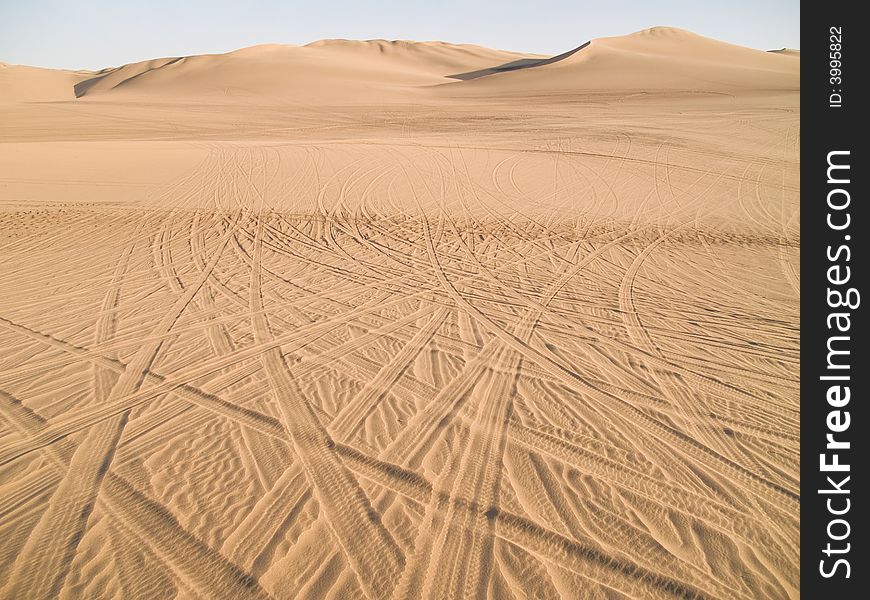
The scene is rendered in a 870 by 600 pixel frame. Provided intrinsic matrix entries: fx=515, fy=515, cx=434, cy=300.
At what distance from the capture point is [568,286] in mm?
7332

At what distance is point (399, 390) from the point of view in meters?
4.64

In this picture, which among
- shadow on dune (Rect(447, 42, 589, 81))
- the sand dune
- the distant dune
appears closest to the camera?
the distant dune

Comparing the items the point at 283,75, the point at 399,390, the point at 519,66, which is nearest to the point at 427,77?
the point at 519,66

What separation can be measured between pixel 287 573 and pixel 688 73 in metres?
49.6

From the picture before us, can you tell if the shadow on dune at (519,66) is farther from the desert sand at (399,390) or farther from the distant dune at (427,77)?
the desert sand at (399,390)

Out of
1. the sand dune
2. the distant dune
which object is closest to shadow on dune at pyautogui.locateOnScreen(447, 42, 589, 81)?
the distant dune

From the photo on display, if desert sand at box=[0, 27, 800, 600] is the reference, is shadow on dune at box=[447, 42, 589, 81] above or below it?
above

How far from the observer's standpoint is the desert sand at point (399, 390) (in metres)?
2.99

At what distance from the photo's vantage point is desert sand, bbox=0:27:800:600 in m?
2.99

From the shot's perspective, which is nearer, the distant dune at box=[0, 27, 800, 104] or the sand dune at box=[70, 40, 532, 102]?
the distant dune at box=[0, 27, 800, 104]

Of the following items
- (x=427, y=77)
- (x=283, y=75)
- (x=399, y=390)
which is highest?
(x=427, y=77)

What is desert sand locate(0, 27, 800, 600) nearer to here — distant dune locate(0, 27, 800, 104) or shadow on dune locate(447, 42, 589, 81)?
distant dune locate(0, 27, 800, 104)

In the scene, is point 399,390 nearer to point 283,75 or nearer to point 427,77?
point 283,75
